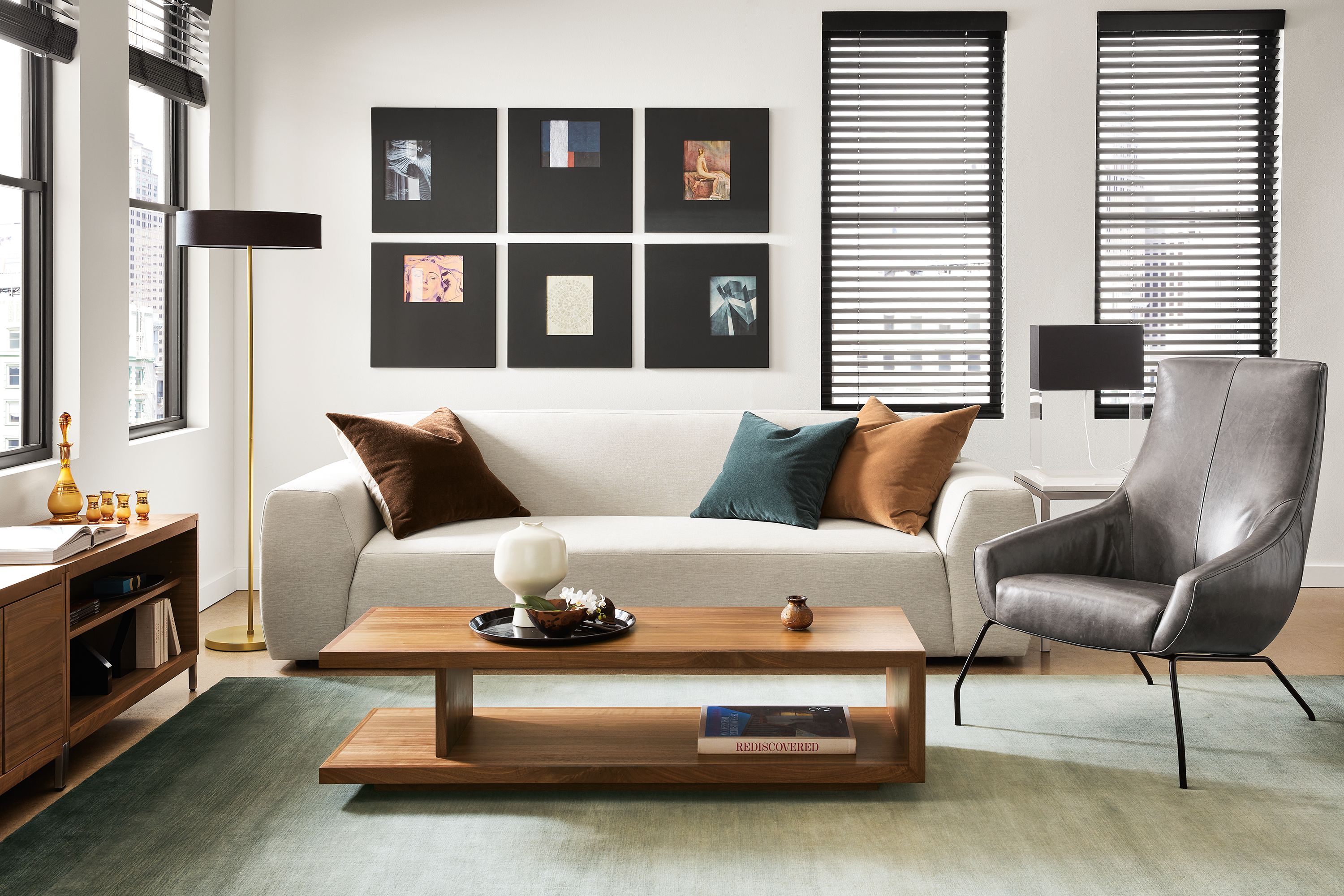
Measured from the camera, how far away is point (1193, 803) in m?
2.43

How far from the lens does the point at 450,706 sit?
8.45 feet

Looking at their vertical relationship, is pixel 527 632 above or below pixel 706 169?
below

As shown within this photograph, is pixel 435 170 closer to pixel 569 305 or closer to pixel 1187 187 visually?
pixel 569 305

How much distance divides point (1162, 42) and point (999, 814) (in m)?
3.86

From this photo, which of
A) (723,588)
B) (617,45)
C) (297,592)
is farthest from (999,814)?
(617,45)

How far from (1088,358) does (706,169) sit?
178cm

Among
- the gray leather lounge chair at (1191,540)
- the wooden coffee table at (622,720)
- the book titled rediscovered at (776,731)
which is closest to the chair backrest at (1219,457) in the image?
the gray leather lounge chair at (1191,540)

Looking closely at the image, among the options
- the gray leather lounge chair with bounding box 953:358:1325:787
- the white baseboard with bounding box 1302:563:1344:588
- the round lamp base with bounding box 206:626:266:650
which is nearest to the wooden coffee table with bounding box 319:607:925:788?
the gray leather lounge chair with bounding box 953:358:1325:787

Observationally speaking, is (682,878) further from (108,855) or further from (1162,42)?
(1162,42)

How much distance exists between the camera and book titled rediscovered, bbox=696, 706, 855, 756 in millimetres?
2543

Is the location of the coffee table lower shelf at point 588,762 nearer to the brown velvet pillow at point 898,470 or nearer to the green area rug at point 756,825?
the green area rug at point 756,825

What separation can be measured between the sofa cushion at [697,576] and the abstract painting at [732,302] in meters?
1.47

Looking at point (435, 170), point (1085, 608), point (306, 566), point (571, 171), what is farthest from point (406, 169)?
point (1085, 608)

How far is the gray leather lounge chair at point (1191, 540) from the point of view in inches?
104
